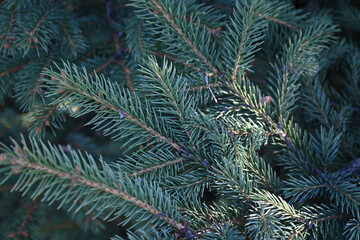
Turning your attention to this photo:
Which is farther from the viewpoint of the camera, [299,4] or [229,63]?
[299,4]

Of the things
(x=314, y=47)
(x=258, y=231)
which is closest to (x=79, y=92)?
(x=258, y=231)

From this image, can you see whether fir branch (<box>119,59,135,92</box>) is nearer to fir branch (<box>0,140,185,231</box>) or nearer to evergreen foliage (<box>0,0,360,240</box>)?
evergreen foliage (<box>0,0,360,240</box>)

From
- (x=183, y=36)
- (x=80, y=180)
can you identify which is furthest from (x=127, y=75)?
(x=80, y=180)

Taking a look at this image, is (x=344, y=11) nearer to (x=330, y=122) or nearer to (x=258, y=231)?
(x=330, y=122)

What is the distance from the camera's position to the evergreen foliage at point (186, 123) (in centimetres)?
55

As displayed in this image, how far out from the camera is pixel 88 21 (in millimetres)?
1033

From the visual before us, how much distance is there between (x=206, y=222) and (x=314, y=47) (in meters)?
0.54

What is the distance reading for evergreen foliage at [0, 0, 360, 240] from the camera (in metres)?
0.55

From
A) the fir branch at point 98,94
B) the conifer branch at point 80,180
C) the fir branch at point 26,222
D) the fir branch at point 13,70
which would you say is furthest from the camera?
the fir branch at point 26,222

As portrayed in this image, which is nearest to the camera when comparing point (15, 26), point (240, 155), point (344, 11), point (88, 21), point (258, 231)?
point (258, 231)

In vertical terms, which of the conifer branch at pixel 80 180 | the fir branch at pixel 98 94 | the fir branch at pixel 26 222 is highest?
the fir branch at pixel 98 94

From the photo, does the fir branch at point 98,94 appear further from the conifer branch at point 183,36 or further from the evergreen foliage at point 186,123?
the conifer branch at point 183,36

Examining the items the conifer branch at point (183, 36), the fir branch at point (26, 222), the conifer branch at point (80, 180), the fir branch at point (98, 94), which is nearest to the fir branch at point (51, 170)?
the conifer branch at point (80, 180)

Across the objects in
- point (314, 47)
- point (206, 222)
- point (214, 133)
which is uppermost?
point (314, 47)
